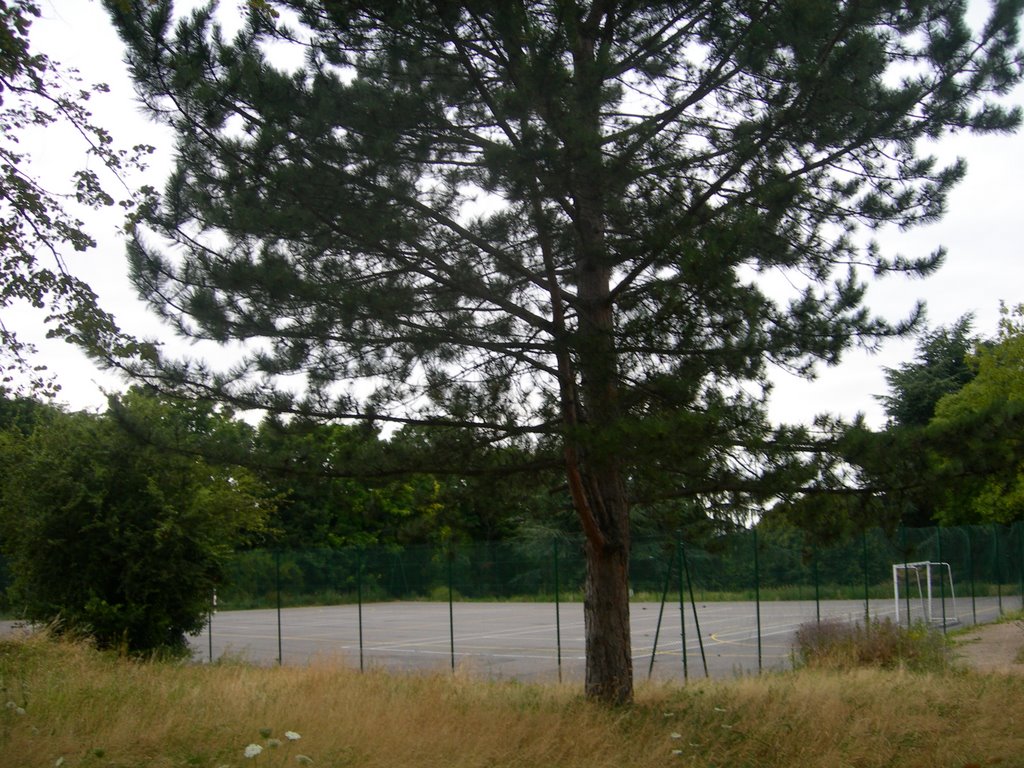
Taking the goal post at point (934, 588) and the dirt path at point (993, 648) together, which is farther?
the goal post at point (934, 588)

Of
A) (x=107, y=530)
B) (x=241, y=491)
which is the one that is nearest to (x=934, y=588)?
(x=241, y=491)

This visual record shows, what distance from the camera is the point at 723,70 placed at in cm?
1002

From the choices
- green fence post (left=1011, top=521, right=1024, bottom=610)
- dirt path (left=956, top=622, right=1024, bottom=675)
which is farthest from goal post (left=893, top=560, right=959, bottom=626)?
green fence post (left=1011, top=521, right=1024, bottom=610)

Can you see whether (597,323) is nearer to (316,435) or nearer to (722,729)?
(316,435)

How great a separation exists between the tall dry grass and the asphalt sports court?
5.32m

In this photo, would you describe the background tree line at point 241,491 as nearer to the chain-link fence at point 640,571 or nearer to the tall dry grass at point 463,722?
the chain-link fence at point 640,571

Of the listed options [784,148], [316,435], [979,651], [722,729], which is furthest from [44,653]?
[979,651]

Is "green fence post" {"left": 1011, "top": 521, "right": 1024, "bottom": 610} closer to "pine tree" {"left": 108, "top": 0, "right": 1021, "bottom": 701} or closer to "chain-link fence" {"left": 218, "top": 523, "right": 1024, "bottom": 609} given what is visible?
"chain-link fence" {"left": 218, "top": 523, "right": 1024, "bottom": 609}

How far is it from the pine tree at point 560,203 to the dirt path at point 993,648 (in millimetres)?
7820

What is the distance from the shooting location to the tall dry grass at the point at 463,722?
26.1 feet

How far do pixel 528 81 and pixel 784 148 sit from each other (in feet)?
8.17

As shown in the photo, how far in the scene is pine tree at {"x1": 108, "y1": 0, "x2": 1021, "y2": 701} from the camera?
8.82 m

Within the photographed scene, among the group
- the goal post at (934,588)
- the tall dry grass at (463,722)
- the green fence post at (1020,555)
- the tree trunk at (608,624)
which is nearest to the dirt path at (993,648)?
the goal post at (934,588)

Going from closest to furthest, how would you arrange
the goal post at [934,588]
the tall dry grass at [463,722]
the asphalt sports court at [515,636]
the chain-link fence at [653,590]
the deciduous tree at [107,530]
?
the tall dry grass at [463,722] → the deciduous tree at [107,530] → the asphalt sports court at [515,636] → the chain-link fence at [653,590] → the goal post at [934,588]
